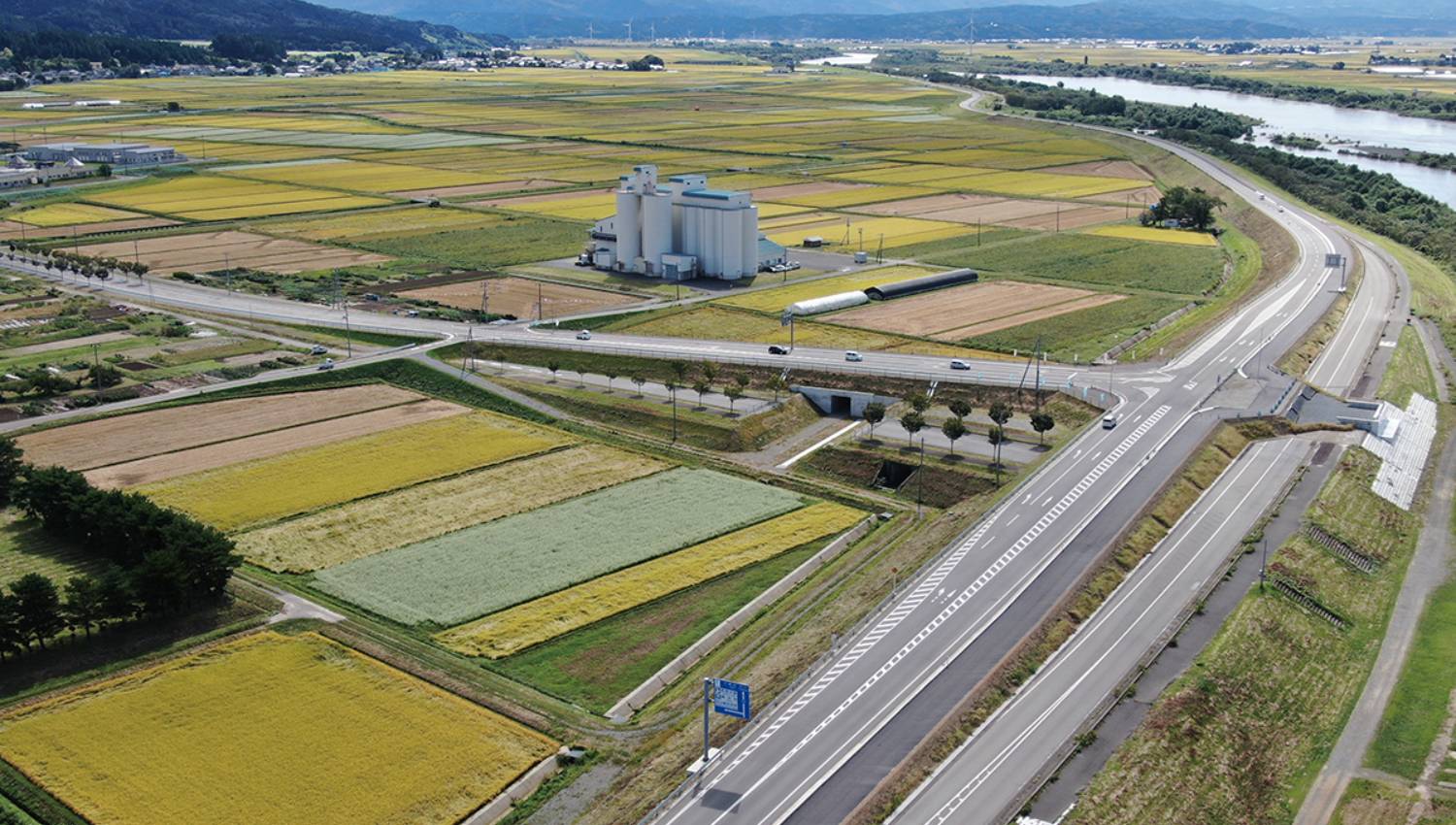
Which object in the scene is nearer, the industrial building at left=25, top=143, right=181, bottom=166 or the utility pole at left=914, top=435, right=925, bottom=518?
the utility pole at left=914, top=435, right=925, bottom=518

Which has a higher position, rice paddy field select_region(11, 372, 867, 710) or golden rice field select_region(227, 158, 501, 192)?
golden rice field select_region(227, 158, 501, 192)

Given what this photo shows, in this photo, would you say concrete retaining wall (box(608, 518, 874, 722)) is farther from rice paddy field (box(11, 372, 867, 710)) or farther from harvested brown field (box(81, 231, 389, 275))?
harvested brown field (box(81, 231, 389, 275))

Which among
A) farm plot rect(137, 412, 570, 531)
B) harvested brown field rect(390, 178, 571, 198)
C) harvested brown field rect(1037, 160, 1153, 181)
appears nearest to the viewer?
farm plot rect(137, 412, 570, 531)

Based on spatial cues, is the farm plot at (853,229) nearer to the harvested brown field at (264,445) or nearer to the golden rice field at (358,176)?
the golden rice field at (358,176)

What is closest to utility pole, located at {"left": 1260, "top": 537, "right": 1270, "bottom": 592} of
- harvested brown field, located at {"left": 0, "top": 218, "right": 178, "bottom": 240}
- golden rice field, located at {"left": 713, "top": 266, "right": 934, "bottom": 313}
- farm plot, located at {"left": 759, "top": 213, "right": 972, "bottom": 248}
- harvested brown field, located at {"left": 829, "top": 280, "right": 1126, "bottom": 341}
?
harvested brown field, located at {"left": 829, "top": 280, "right": 1126, "bottom": 341}

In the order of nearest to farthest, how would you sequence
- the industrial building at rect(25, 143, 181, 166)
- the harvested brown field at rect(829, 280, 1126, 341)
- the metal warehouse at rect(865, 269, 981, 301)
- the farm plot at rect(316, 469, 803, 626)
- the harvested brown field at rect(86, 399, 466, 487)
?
the farm plot at rect(316, 469, 803, 626)
the harvested brown field at rect(86, 399, 466, 487)
the harvested brown field at rect(829, 280, 1126, 341)
the metal warehouse at rect(865, 269, 981, 301)
the industrial building at rect(25, 143, 181, 166)

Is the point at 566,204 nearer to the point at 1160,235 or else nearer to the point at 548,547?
the point at 1160,235

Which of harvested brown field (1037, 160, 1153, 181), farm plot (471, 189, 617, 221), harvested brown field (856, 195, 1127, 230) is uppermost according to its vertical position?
farm plot (471, 189, 617, 221)
